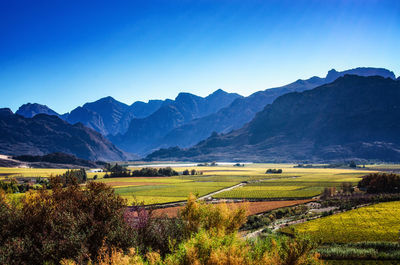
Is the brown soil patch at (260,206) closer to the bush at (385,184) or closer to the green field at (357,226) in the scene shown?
the green field at (357,226)

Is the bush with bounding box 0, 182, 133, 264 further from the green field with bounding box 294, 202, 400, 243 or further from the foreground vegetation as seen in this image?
the green field with bounding box 294, 202, 400, 243

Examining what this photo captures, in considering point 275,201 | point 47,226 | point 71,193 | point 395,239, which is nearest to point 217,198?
point 275,201

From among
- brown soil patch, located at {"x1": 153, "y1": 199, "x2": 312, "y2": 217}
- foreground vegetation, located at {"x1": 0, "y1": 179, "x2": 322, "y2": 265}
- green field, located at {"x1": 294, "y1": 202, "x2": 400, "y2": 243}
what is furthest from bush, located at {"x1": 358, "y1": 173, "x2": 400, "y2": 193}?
foreground vegetation, located at {"x1": 0, "y1": 179, "x2": 322, "y2": 265}

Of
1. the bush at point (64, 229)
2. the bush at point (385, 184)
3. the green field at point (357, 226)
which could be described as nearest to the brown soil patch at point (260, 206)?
the green field at point (357, 226)

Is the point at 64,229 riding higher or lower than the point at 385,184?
higher

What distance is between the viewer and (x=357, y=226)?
55719 mm

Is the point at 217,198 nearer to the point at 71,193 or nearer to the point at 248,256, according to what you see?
the point at 71,193

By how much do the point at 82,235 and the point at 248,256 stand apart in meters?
15.5

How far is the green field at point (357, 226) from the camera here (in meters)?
49.1

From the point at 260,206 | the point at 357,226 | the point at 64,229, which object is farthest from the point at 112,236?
the point at 260,206

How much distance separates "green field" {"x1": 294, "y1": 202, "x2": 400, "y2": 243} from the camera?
4909cm

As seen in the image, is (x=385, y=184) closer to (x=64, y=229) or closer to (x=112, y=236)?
(x=112, y=236)

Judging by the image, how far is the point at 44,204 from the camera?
114ft

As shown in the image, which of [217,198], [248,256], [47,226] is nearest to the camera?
[248,256]
